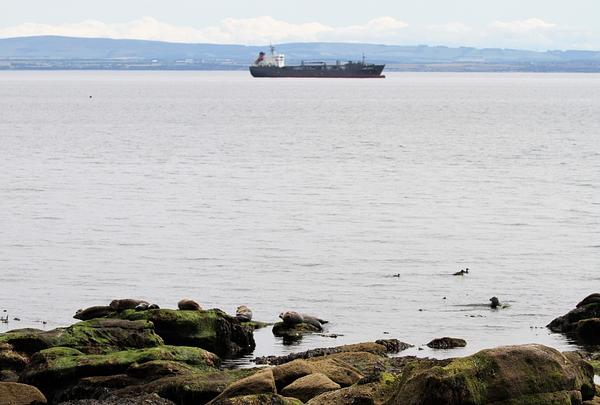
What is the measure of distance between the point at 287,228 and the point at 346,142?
50.2 m

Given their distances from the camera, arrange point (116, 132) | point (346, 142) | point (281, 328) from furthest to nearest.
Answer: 1. point (116, 132)
2. point (346, 142)
3. point (281, 328)

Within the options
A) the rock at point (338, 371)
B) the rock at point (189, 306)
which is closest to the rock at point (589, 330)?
the rock at point (189, 306)

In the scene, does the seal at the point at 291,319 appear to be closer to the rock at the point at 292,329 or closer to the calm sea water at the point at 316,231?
the rock at the point at 292,329

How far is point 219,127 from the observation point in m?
116

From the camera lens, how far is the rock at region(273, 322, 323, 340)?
25531 mm

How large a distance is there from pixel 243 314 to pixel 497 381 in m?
12.9

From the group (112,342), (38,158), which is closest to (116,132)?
(38,158)

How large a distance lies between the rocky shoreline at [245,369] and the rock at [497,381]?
13 millimetres

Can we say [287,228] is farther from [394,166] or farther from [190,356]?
[394,166]

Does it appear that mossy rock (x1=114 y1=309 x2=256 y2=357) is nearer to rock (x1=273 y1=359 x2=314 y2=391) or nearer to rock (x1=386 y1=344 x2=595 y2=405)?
rock (x1=273 y1=359 x2=314 y2=391)

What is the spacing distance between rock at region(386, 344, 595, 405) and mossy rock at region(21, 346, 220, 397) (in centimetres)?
619

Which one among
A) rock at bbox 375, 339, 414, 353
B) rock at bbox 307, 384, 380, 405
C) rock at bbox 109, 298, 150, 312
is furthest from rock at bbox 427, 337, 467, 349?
rock at bbox 307, 384, 380, 405

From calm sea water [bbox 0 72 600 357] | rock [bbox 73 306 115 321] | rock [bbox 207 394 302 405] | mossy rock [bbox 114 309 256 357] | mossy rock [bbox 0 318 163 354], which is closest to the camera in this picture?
rock [bbox 207 394 302 405]

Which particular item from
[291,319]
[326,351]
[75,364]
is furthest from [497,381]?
[291,319]
